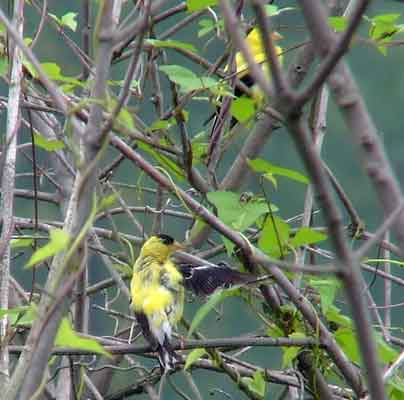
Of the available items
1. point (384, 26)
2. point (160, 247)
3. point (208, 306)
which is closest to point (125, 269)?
point (160, 247)

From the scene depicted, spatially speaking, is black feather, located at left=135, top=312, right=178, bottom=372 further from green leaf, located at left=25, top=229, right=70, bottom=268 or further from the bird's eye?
green leaf, located at left=25, top=229, right=70, bottom=268

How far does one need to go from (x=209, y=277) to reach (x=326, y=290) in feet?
1.10

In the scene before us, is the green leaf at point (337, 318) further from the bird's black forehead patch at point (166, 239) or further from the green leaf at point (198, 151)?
the bird's black forehead patch at point (166, 239)

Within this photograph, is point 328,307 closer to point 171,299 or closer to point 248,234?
point 171,299

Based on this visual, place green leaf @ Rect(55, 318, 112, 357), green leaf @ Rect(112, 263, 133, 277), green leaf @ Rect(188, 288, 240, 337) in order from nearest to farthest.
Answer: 1. green leaf @ Rect(55, 318, 112, 357)
2. green leaf @ Rect(188, 288, 240, 337)
3. green leaf @ Rect(112, 263, 133, 277)

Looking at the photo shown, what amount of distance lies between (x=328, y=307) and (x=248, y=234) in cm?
87

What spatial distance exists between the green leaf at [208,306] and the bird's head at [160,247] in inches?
16.0

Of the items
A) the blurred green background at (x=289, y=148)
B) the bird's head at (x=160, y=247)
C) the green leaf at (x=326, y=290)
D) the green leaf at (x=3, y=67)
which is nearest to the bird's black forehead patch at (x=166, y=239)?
the bird's head at (x=160, y=247)

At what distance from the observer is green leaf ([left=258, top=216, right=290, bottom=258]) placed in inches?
94.6

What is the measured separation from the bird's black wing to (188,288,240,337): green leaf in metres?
0.03

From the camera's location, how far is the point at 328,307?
250 centimetres

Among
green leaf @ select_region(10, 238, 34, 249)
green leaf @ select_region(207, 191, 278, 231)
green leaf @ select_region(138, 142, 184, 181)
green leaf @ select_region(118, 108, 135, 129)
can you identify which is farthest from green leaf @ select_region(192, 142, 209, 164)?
→ green leaf @ select_region(118, 108, 135, 129)

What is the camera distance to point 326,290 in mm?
2438

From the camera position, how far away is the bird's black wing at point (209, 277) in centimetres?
251
